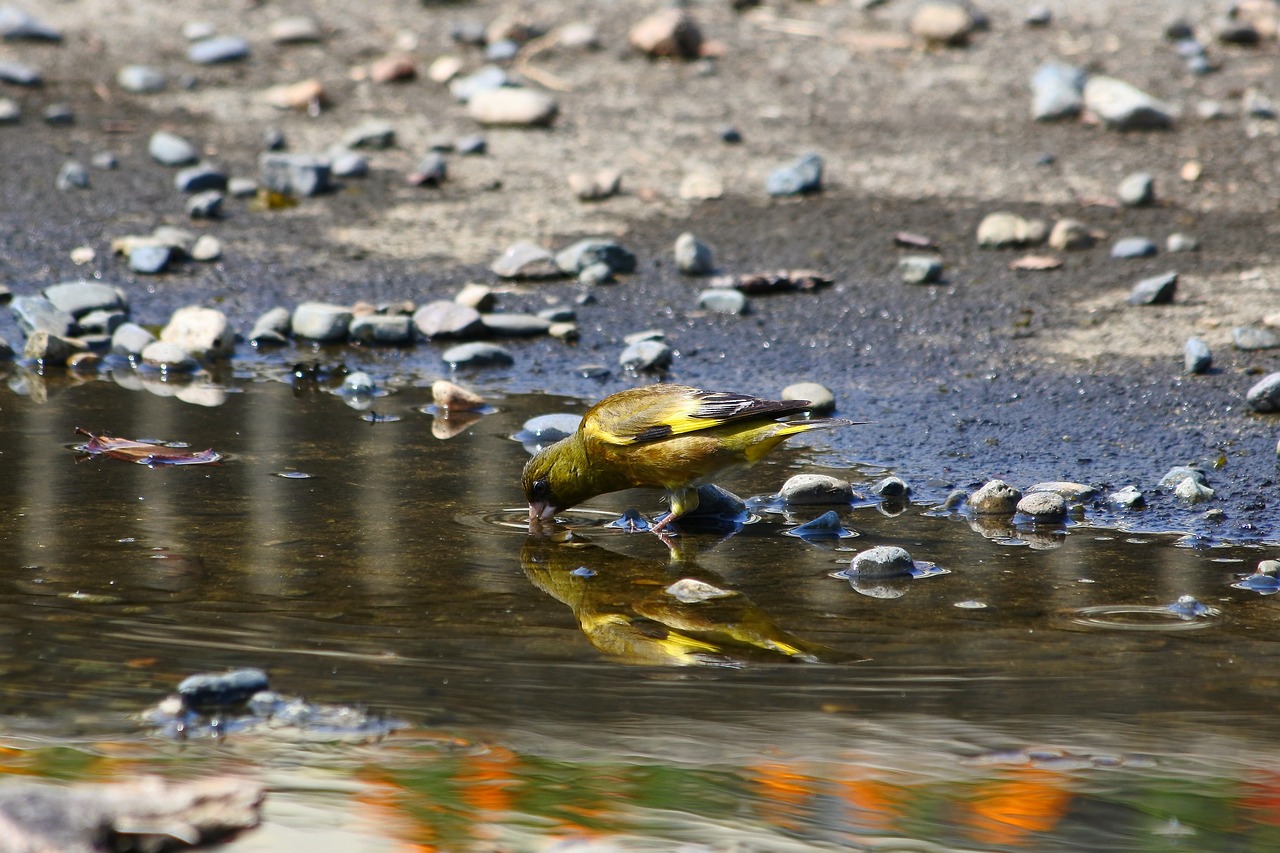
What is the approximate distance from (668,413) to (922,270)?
3.23 meters

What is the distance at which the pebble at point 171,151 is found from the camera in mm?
10312

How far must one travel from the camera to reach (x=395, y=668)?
3.70m

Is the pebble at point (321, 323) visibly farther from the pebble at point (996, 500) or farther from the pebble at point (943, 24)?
the pebble at point (943, 24)

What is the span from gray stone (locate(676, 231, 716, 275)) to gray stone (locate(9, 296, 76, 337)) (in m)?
3.21

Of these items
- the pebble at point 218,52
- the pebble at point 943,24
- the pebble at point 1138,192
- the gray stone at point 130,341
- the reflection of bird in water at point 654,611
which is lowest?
the reflection of bird in water at point 654,611

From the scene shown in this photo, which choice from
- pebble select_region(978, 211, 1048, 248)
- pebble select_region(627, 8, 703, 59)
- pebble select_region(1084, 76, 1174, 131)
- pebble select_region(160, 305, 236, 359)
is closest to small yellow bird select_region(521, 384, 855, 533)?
pebble select_region(160, 305, 236, 359)

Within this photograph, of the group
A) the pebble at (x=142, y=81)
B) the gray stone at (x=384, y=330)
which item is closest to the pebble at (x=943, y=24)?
the gray stone at (x=384, y=330)

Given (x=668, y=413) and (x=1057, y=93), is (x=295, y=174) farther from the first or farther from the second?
(x=668, y=413)

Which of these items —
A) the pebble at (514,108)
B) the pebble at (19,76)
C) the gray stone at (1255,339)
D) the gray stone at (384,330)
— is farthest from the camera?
the pebble at (19,76)

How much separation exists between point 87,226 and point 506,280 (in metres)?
2.78

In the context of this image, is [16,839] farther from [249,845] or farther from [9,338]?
[9,338]

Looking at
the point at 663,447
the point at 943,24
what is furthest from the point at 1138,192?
the point at 663,447

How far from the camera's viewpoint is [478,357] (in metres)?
7.36

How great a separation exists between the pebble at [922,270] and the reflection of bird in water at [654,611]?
3683 millimetres
